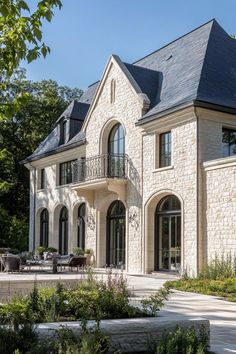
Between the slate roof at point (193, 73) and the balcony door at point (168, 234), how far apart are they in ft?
11.2

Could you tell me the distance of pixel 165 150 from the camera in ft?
66.1

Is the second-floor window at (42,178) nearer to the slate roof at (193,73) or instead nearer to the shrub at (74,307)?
the slate roof at (193,73)

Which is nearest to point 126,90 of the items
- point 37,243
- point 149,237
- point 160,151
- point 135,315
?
point 160,151

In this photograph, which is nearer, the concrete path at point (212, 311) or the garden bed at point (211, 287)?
the concrete path at point (212, 311)

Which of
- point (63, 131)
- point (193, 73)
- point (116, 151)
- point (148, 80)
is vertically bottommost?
point (116, 151)

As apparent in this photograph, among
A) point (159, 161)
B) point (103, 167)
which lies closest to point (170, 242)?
point (159, 161)

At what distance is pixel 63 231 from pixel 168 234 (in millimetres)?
10137

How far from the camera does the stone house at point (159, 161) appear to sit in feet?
58.4

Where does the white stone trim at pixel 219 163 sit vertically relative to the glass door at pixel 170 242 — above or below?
above

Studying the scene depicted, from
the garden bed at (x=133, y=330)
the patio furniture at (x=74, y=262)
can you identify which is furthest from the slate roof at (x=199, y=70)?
the garden bed at (x=133, y=330)

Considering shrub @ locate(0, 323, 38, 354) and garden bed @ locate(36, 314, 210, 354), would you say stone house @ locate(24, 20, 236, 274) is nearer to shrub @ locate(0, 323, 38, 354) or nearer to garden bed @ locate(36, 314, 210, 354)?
garden bed @ locate(36, 314, 210, 354)

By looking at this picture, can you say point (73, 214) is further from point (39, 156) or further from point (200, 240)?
point (200, 240)

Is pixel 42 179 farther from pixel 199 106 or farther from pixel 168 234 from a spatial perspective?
pixel 199 106

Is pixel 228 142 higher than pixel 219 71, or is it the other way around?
pixel 219 71
